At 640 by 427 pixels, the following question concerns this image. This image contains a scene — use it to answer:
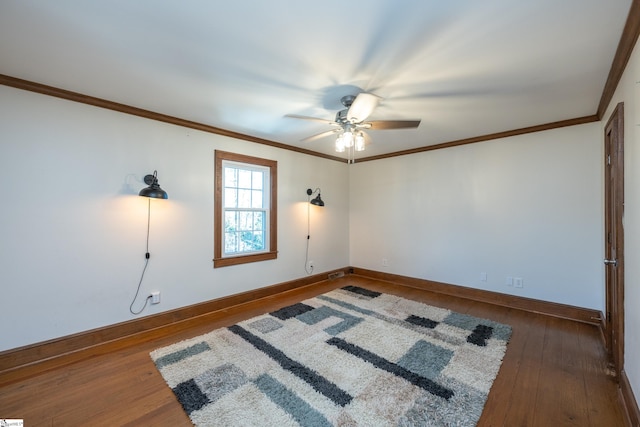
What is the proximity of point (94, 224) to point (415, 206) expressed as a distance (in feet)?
14.3

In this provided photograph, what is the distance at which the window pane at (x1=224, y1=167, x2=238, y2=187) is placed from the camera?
146 inches

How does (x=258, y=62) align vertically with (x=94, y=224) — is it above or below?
above

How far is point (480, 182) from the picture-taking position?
3.88m

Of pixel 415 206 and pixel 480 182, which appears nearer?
pixel 480 182

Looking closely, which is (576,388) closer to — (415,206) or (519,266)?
(519,266)

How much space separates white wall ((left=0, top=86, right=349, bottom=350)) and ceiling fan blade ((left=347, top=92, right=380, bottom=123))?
2045mm

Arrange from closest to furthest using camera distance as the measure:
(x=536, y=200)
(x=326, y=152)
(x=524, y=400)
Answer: (x=524, y=400)
(x=536, y=200)
(x=326, y=152)

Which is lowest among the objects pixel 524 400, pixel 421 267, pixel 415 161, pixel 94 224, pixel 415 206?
pixel 524 400

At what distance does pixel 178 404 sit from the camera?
1.80 m

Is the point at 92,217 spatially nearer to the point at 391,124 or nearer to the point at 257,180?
the point at 257,180

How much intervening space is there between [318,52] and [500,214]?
3.36 m

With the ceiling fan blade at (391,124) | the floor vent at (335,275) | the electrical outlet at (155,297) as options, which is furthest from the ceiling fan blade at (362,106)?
the floor vent at (335,275)

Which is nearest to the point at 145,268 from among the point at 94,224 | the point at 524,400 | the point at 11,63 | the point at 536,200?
the point at 94,224

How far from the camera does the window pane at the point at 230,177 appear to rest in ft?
12.2
